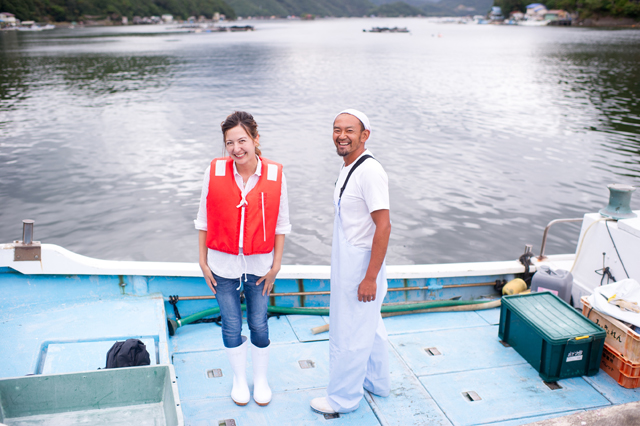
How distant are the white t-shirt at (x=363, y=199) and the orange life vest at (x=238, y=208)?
415 mm

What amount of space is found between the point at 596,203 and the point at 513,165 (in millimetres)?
3142

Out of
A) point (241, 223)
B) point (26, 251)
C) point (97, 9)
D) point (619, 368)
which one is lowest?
point (619, 368)

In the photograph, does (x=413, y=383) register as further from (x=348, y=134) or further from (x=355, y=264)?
(x=348, y=134)

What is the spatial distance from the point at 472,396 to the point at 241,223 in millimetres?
2136

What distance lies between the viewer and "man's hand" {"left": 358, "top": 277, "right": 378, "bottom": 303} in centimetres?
276

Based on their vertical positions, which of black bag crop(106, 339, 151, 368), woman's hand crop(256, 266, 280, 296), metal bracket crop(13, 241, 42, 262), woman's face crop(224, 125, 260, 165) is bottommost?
black bag crop(106, 339, 151, 368)

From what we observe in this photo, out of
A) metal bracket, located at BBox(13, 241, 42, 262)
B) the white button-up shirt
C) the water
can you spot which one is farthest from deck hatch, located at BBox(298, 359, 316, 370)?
the water


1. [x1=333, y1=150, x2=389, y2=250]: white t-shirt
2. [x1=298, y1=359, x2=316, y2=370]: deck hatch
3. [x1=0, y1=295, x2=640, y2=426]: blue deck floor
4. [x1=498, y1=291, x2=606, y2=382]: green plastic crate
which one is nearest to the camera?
[x1=333, y1=150, x2=389, y2=250]: white t-shirt

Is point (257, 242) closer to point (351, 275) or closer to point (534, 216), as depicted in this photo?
point (351, 275)

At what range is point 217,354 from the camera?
3.93 metres

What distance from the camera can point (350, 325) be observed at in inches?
117

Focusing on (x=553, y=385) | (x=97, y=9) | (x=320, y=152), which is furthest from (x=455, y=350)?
(x=97, y=9)

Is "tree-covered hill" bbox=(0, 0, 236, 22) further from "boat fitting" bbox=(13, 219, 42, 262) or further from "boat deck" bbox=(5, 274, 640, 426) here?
"boat deck" bbox=(5, 274, 640, 426)

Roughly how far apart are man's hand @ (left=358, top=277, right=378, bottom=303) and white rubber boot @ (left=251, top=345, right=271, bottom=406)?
2.80ft
